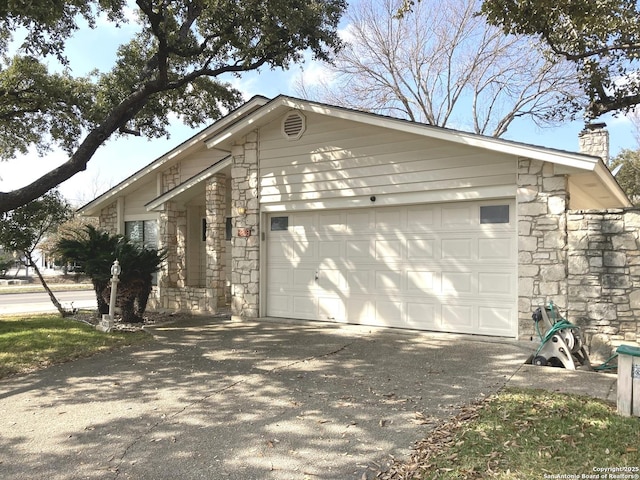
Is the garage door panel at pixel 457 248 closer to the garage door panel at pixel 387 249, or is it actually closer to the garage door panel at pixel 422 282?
the garage door panel at pixel 422 282

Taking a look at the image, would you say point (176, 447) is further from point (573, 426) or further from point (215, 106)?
point (215, 106)

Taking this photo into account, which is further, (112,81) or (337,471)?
(112,81)

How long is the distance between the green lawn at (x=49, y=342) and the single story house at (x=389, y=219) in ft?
9.11

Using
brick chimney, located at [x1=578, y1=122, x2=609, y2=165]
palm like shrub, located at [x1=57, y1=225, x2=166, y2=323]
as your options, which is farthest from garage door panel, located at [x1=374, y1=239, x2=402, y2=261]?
brick chimney, located at [x1=578, y1=122, x2=609, y2=165]

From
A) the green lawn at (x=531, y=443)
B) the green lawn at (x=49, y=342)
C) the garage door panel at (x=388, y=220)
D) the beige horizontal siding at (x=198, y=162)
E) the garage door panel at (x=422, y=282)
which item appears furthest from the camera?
the beige horizontal siding at (x=198, y=162)

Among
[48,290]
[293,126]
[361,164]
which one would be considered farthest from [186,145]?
[361,164]

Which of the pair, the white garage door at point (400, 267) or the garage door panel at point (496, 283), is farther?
the white garage door at point (400, 267)

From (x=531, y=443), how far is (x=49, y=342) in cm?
738

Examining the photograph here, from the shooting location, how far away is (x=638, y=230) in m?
6.23

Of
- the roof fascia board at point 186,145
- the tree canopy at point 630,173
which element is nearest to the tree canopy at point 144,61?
the roof fascia board at point 186,145

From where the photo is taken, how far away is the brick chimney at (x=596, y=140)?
1037 centimetres

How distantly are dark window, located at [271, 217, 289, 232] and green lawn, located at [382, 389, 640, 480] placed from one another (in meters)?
6.05

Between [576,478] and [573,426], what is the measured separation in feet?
3.04

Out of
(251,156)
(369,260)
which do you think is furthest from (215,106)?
(369,260)
